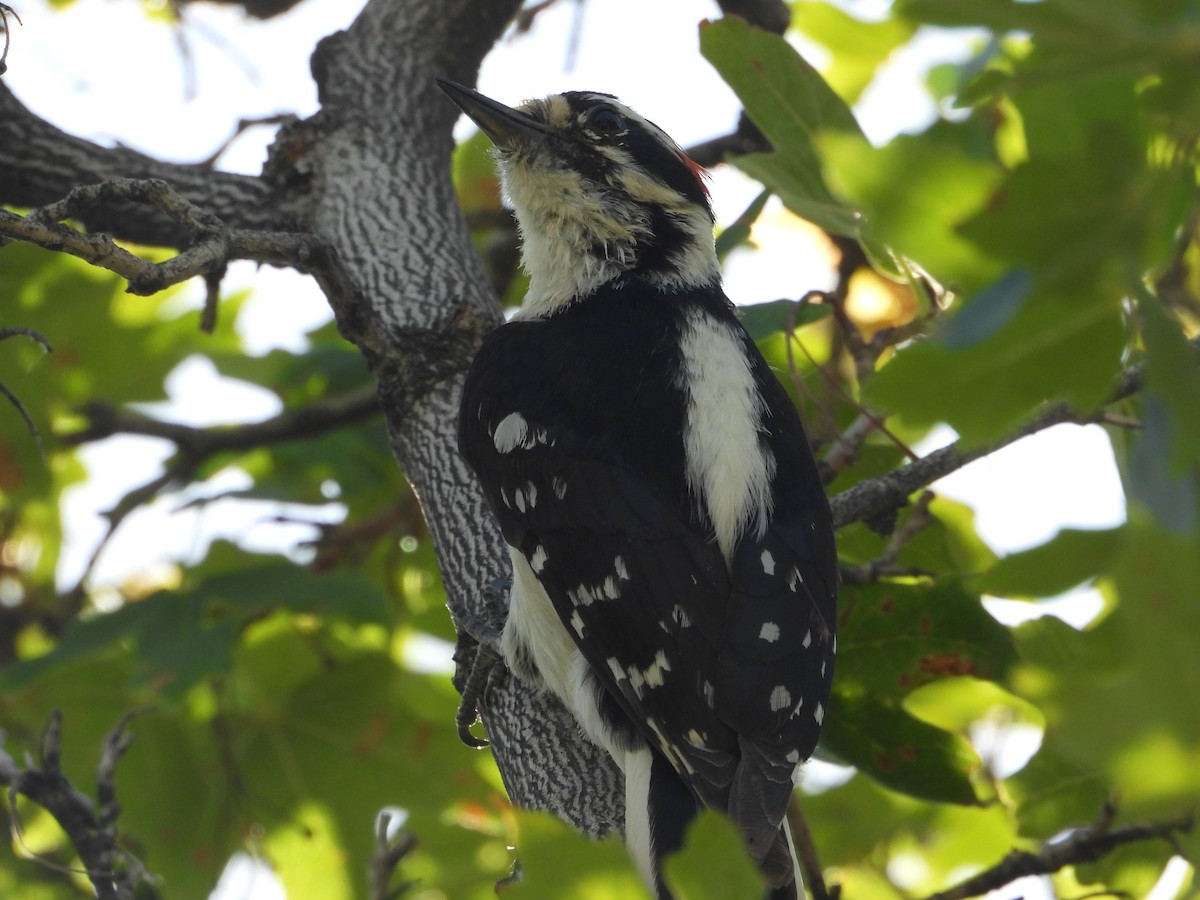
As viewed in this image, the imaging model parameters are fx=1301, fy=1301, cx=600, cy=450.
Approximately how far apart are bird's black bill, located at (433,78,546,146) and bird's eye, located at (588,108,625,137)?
15 centimetres

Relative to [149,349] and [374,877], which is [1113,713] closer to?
[374,877]

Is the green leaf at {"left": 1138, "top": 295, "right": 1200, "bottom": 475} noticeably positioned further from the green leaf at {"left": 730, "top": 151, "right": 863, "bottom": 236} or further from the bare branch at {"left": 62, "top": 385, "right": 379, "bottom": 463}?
the bare branch at {"left": 62, "top": 385, "right": 379, "bottom": 463}

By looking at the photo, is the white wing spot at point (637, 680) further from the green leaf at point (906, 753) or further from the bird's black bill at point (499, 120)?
the bird's black bill at point (499, 120)

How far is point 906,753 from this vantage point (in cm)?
284

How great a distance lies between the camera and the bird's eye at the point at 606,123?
12.2ft

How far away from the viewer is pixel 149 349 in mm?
4523

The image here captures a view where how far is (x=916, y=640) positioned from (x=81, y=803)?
1865mm

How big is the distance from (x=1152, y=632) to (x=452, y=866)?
108cm

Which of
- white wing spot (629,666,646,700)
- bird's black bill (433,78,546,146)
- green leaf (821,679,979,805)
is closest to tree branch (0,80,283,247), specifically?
bird's black bill (433,78,546,146)

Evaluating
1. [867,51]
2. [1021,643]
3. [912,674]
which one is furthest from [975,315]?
[867,51]

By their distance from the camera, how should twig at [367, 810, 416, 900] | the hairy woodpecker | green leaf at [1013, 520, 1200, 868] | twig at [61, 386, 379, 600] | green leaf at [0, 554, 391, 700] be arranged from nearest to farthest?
green leaf at [1013, 520, 1200, 868] < twig at [367, 810, 416, 900] < the hairy woodpecker < green leaf at [0, 554, 391, 700] < twig at [61, 386, 379, 600]

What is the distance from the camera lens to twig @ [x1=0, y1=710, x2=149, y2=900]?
2.76 m

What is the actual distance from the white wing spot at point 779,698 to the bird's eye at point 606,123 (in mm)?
1825

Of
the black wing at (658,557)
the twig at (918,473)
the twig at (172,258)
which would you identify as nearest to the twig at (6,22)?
the twig at (172,258)
